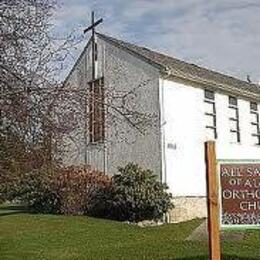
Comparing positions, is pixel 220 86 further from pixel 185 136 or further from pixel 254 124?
pixel 254 124

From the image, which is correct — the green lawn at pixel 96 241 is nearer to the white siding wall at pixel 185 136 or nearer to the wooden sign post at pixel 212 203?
the white siding wall at pixel 185 136

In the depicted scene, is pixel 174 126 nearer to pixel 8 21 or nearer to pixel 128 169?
pixel 128 169

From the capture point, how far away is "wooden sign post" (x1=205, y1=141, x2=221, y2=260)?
8.58 metres

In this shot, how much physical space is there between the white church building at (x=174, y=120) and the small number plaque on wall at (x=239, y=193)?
13.5 meters

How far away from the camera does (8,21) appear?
29.0 feet

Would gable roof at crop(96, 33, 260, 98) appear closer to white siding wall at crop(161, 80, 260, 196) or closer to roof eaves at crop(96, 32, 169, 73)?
roof eaves at crop(96, 32, 169, 73)

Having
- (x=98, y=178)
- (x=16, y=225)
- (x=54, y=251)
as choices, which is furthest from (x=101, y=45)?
(x=54, y=251)

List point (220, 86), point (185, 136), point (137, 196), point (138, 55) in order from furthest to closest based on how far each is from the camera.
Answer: point (220, 86) → point (138, 55) → point (185, 136) → point (137, 196)

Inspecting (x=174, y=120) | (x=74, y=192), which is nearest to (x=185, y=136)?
(x=174, y=120)

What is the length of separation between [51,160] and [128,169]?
13.3 m

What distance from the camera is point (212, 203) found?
860 cm

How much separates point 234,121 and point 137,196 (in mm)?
7745

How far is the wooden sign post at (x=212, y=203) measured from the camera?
8578mm

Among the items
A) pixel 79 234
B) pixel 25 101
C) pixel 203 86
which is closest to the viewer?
pixel 25 101
